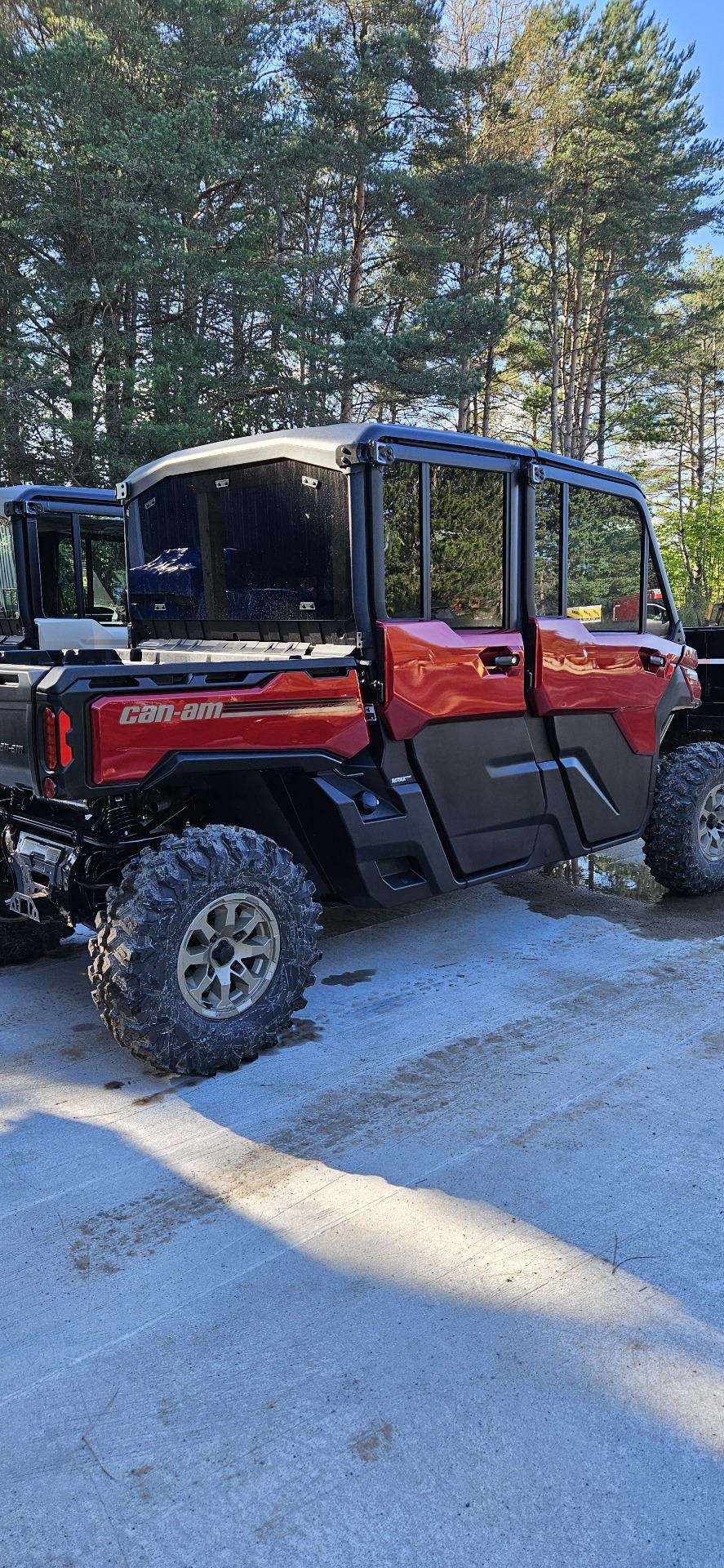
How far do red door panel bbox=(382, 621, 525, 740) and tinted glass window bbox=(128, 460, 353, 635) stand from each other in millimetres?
296

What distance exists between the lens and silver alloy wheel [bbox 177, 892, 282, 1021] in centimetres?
356

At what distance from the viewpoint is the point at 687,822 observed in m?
5.86

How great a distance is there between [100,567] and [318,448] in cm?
415

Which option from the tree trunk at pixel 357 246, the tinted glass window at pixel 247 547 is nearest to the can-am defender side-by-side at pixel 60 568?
the tinted glass window at pixel 247 547

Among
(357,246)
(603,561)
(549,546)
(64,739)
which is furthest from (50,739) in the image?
(357,246)

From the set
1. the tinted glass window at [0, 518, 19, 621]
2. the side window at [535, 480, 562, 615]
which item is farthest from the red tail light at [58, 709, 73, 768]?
the tinted glass window at [0, 518, 19, 621]

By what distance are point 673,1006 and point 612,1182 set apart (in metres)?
1.54

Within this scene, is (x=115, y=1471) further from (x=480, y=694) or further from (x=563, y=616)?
(x=563, y=616)

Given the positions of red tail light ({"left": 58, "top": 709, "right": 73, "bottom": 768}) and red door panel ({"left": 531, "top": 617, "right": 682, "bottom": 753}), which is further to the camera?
red door panel ({"left": 531, "top": 617, "right": 682, "bottom": 753})

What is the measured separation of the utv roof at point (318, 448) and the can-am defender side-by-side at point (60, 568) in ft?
8.68

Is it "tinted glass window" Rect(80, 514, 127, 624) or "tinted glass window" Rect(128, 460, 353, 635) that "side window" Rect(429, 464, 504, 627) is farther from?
"tinted glass window" Rect(80, 514, 127, 624)

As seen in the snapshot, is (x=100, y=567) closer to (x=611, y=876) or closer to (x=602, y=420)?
(x=611, y=876)

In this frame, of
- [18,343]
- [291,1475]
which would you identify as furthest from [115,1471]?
[18,343]

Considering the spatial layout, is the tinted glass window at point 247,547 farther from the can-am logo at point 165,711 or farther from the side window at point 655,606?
the side window at point 655,606
